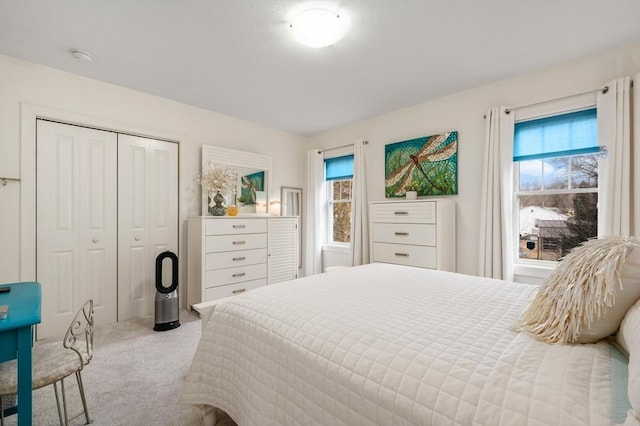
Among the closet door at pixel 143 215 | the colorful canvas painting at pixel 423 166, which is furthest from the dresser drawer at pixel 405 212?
the closet door at pixel 143 215

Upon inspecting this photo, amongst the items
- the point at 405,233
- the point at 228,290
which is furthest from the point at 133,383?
the point at 405,233

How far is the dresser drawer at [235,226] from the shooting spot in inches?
130

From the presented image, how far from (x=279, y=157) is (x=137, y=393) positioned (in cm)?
350

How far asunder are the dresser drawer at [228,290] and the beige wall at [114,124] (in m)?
0.56

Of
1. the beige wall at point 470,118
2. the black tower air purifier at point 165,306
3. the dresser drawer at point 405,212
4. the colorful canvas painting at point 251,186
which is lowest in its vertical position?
the black tower air purifier at point 165,306

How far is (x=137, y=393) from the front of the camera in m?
1.84

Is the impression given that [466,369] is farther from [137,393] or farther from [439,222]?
[439,222]

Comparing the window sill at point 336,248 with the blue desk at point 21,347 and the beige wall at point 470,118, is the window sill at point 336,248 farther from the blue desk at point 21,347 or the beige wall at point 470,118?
the blue desk at point 21,347

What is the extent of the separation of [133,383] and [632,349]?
8.28ft

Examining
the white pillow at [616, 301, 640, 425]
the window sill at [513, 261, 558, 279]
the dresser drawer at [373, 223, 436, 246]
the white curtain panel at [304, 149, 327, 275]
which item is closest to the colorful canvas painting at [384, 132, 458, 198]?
the dresser drawer at [373, 223, 436, 246]

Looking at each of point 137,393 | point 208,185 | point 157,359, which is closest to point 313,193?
point 208,185

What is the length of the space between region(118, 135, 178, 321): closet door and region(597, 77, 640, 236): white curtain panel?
425 cm

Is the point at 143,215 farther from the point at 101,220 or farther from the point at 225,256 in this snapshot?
the point at 225,256

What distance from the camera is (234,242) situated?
3.50 m
